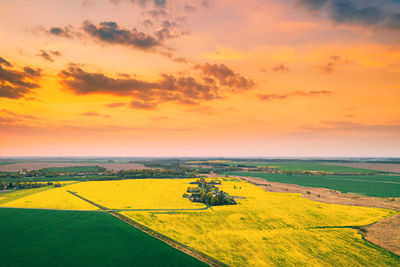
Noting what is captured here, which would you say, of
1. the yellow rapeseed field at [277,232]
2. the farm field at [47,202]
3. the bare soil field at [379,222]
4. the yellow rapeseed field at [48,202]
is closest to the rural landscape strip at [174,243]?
the yellow rapeseed field at [277,232]

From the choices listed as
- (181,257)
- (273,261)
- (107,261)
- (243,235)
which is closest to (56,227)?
(107,261)

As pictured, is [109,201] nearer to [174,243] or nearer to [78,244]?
[78,244]

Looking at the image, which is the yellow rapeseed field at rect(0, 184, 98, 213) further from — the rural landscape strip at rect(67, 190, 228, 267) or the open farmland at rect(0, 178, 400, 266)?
the rural landscape strip at rect(67, 190, 228, 267)

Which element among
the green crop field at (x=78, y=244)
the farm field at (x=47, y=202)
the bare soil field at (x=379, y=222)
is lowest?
the green crop field at (x=78, y=244)

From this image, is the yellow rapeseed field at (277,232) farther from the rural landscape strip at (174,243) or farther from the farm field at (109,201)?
the farm field at (109,201)

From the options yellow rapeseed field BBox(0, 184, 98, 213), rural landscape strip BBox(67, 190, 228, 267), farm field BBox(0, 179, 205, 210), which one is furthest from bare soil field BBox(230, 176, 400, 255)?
yellow rapeseed field BBox(0, 184, 98, 213)
